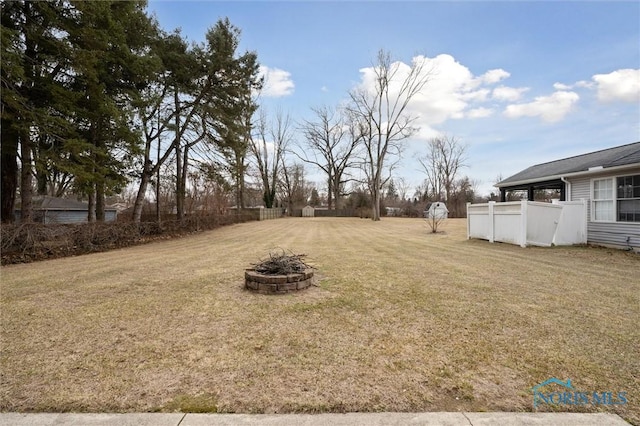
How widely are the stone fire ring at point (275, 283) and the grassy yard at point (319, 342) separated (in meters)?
0.19

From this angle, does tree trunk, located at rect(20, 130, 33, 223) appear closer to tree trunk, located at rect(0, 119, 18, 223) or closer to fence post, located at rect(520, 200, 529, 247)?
tree trunk, located at rect(0, 119, 18, 223)

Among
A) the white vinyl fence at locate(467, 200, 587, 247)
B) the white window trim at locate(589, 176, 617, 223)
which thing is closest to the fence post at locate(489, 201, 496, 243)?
the white vinyl fence at locate(467, 200, 587, 247)

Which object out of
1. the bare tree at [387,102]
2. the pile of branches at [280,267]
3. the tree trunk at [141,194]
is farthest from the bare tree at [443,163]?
the pile of branches at [280,267]

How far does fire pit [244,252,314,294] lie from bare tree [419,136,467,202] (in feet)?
136

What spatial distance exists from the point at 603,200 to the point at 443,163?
36021 mm

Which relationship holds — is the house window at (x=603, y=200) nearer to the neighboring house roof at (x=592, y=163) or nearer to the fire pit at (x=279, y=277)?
the neighboring house roof at (x=592, y=163)

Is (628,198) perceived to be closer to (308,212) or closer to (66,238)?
(66,238)

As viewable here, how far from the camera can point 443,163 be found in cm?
4444

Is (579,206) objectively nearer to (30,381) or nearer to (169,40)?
(30,381)

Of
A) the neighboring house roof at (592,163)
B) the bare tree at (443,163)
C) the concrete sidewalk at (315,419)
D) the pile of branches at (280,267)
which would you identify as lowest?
the concrete sidewalk at (315,419)

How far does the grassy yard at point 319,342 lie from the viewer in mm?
2223

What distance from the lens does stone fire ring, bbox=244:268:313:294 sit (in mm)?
4676

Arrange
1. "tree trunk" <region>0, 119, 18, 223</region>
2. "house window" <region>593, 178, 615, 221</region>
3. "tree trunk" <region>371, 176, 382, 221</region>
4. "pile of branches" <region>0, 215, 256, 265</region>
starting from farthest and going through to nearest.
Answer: "tree trunk" <region>371, 176, 382, 221</region> → "tree trunk" <region>0, 119, 18, 223</region> → "house window" <region>593, 178, 615, 221</region> → "pile of branches" <region>0, 215, 256, 265</region>

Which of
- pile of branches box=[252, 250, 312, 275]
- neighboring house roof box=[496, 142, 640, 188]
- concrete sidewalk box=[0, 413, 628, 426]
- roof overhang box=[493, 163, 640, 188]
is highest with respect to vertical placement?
neighboring house roof box=[496, 142, 640, 188]
